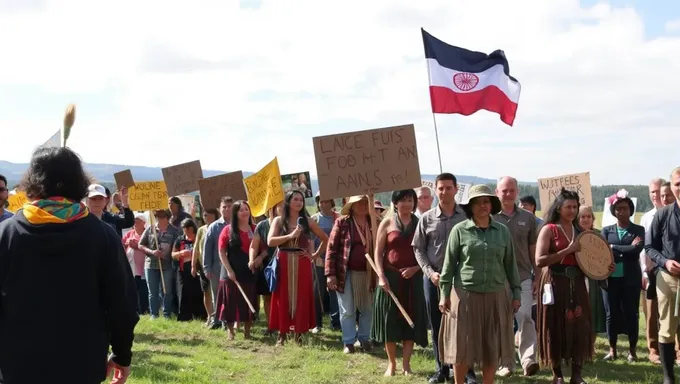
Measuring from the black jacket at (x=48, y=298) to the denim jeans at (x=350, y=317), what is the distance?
673cm

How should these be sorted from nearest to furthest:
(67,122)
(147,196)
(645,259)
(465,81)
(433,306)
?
(67,122) < (433,306) < (645,259) < (465,81) < (147,196)

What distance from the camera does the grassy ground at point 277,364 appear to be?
908 centimetres

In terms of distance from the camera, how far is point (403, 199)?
9344mm

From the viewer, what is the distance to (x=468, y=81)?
13492 mm

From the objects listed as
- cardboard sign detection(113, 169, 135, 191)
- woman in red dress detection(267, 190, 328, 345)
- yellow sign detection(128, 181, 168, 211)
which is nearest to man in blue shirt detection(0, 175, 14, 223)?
woman in red dress detection(267, 190, 328, 345)

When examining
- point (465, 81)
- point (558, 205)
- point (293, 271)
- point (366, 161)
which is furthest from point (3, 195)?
point (465, 81)

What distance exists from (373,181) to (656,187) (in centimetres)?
429

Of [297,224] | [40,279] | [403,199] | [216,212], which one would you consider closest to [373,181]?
[403,199]

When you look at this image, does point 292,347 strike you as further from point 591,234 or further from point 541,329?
point 591,234

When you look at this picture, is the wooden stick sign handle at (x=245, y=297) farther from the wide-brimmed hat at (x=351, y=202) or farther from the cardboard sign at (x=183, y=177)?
the cardboard sign at (x=183, y=177)

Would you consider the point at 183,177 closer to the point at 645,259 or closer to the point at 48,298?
the point at 645,259

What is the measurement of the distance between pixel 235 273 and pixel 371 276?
8.56ft

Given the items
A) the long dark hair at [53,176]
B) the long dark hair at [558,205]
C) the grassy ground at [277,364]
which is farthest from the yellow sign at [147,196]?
the long dark hair at [53,176]

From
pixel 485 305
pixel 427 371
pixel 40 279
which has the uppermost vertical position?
pixel 40 279
